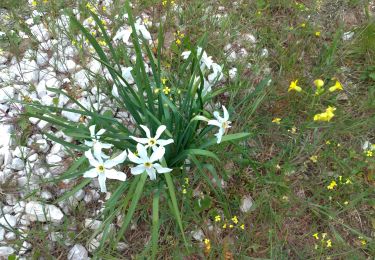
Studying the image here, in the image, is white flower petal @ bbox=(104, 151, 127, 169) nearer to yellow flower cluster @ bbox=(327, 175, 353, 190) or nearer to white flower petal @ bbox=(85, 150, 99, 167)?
white flower petal @ bbox=(85, 150, 99, 167)

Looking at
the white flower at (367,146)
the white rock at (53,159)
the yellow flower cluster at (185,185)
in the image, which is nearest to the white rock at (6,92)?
the white rock at (53,159)

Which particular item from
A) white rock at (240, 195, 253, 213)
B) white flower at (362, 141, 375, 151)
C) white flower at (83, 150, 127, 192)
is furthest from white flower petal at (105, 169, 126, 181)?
white flower at (362, 141, 375, 151)

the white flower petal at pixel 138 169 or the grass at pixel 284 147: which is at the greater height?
the white flower petal at pixel 138 169

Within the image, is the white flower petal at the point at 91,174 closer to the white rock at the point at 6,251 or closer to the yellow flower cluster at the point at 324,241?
the white rock at the point at 6,251

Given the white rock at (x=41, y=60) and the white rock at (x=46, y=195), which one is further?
the white rock at (x=41, y=60)

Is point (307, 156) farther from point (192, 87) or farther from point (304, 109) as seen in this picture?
point (192, 87)
